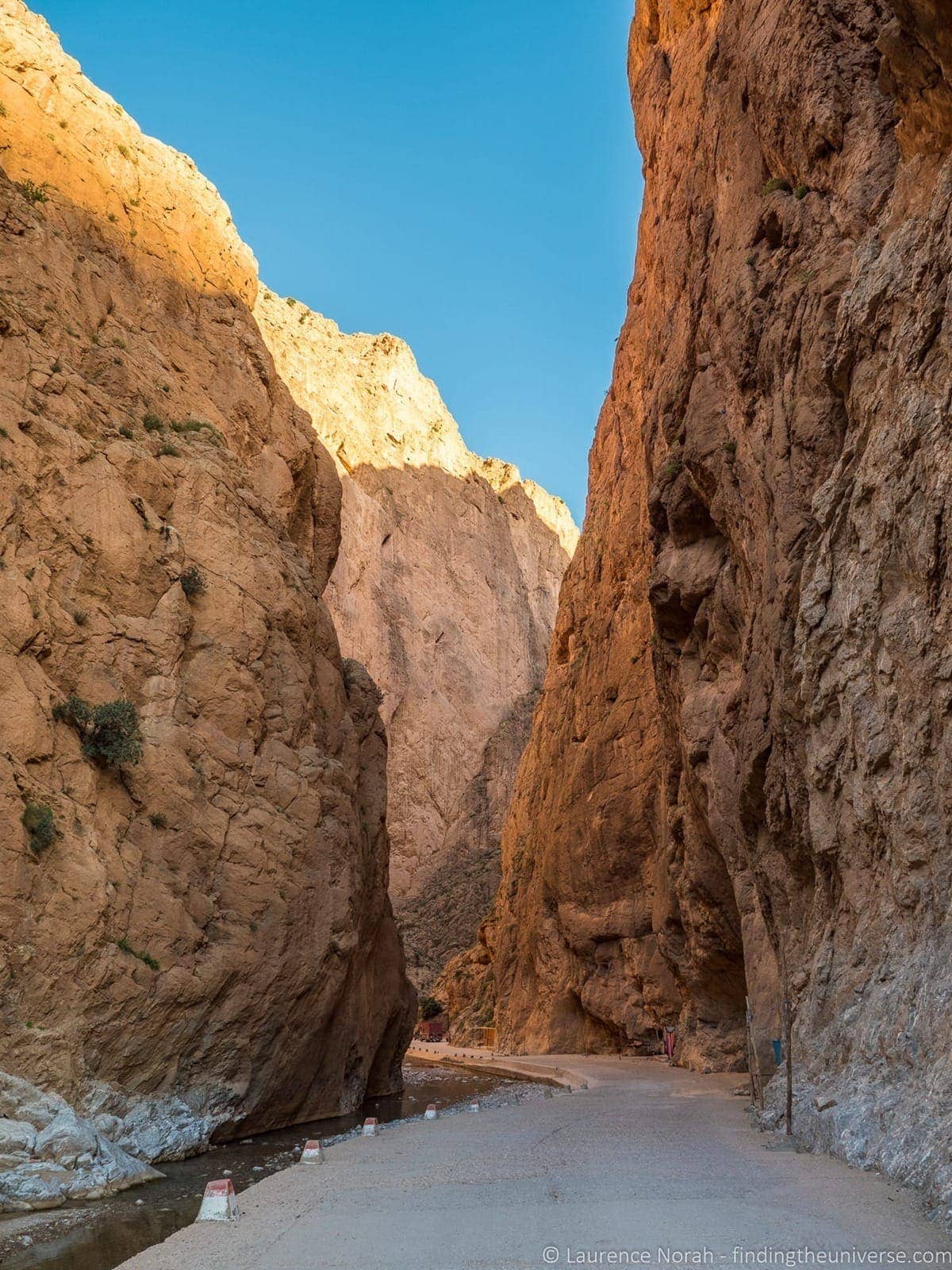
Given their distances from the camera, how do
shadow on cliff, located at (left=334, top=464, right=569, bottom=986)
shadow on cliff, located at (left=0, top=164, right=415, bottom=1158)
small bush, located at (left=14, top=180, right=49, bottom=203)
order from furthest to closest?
shadow on cliff, located at (left=334, top=464, right=569, bottom=986)
small bush, located at (left=14, top=180, right=49, bottom=203)
shadow on cliff, located at (left=0, top=164, right=415, bottom=1158)

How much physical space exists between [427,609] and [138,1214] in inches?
2905

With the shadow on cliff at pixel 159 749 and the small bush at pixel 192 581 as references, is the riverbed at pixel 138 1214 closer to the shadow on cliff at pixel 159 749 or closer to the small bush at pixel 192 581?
the shadow on cliff at pixel 159 749

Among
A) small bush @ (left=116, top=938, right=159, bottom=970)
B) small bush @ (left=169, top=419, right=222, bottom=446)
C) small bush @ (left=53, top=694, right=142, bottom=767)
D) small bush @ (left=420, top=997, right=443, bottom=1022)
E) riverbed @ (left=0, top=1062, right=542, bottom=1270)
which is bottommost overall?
small bush @ (left=420, top=997, right=443, bottom=1022)

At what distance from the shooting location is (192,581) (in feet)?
63.6

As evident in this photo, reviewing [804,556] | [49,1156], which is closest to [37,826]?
[49,1156]

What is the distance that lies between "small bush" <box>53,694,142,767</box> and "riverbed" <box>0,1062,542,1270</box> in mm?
6086

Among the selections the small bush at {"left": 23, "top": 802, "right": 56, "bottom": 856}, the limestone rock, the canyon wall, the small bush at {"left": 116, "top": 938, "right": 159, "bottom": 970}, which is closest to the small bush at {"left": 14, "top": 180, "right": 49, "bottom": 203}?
the canyon wall

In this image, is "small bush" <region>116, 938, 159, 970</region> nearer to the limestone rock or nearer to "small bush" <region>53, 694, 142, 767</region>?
the limestone rock

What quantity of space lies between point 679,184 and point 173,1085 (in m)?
25.7

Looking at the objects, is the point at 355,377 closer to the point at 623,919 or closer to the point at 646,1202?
the point at 623,919

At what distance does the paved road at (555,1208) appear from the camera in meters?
6.55

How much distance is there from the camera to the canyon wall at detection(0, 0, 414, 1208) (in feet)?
45.5

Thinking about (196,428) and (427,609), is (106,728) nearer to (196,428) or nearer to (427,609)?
(196,428)

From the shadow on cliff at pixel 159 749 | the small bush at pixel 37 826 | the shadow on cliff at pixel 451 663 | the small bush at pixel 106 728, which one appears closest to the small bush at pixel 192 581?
the shadow on cliff at pixel 159 749
